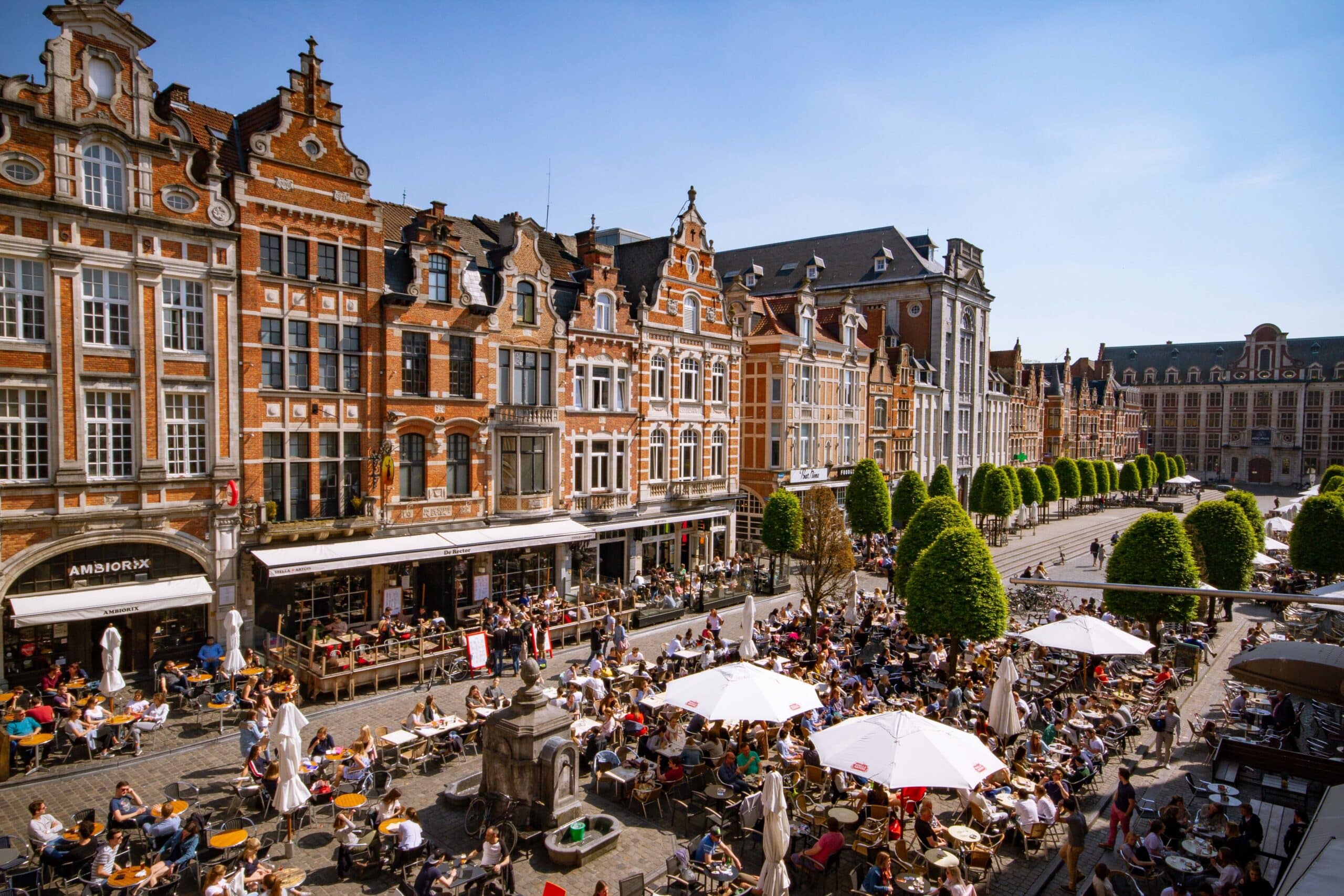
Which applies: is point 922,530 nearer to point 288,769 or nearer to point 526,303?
point 526,303

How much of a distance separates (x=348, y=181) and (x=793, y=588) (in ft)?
81.4

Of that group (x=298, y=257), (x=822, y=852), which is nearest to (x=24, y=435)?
(x=298, y=257)

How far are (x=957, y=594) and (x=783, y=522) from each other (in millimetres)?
13759

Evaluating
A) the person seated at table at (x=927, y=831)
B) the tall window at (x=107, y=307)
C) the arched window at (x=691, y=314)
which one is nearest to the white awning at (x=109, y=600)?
the tall window at (x=107, y=307)

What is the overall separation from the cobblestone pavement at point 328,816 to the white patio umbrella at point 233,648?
50.3 inches

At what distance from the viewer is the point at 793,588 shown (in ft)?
121

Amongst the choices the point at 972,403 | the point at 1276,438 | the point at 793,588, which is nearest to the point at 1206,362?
the point at 1276,438

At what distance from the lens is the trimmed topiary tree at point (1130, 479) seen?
75750 millimetres

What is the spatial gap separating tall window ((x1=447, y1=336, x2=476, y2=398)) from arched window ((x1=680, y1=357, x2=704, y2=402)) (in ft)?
37.6

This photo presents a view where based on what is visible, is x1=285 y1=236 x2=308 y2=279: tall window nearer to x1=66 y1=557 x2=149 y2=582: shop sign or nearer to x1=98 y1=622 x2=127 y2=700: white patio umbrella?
x1=66 y1=557 x2=149 y2=582: shop sign

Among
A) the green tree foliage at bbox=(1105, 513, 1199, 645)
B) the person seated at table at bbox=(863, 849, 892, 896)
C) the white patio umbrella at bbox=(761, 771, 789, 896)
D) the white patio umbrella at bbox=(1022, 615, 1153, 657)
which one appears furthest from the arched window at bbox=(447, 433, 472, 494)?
the green tree foliage at bbox=(1105, 513, 1199, 645)

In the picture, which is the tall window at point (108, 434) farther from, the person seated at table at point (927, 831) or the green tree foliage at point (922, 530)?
the green tree foliage at point (922, 530)

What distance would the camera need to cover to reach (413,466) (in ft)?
87.8


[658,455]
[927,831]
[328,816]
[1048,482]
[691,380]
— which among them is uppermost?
[691,380]
